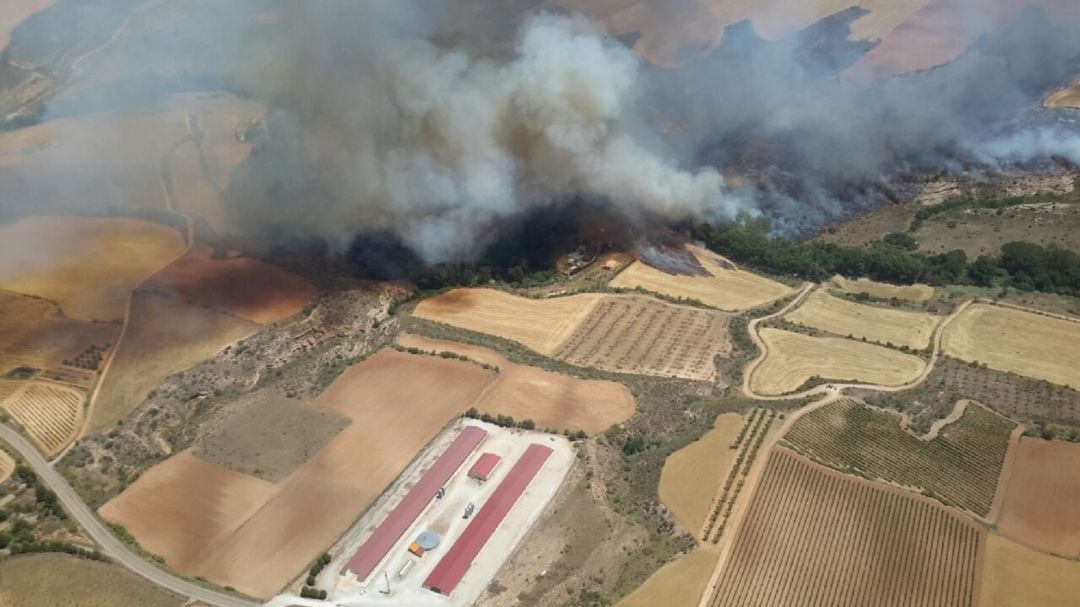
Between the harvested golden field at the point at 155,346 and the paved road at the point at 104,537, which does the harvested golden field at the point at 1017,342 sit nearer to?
the paved road at the point at 104,537

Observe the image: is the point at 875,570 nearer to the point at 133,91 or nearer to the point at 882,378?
the point at 882,378

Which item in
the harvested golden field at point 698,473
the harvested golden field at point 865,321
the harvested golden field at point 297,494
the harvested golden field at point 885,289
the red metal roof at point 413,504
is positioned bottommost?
the harvested golden field at point 885,289

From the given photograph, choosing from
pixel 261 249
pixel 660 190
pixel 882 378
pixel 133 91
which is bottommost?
pixel 882 378

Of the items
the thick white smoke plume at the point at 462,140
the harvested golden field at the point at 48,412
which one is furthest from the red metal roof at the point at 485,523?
the thick white smoke plume at the point at 462,140

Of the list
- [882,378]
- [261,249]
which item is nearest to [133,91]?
[261,249]

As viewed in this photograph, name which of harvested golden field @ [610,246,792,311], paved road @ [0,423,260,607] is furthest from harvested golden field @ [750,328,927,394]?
paved road @ [0,423,260,607]

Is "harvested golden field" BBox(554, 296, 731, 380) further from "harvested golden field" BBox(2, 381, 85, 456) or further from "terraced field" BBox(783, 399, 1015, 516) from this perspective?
"harvested golden field" BBox(2, 381, 85, 456)
